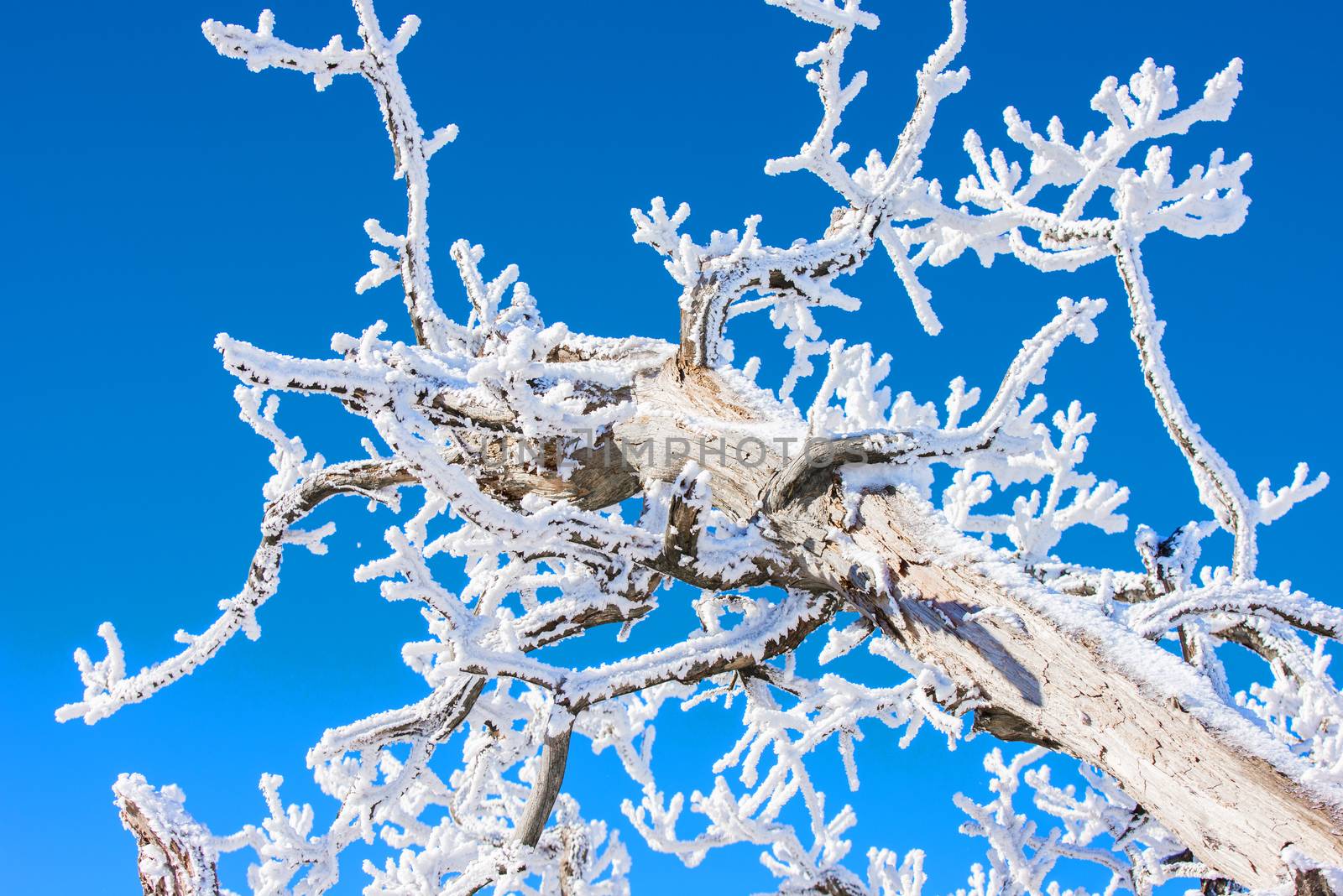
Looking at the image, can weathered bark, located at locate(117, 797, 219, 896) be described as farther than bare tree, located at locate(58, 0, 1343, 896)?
Yes

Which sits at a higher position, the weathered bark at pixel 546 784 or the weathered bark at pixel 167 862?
the weathered bark at pixel 546 784

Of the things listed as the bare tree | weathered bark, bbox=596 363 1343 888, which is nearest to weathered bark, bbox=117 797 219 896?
the bare tree

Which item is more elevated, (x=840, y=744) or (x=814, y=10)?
(x=814, y=10)

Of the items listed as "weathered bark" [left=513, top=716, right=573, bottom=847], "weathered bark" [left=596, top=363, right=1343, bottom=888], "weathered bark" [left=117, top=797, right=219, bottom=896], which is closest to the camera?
"weathered bark" [left=596, top=363, right=1343, bottom=888]

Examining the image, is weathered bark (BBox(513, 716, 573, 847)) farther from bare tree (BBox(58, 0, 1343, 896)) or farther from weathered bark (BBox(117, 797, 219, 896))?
weathered bark (BBox(117, 797, 219, 896))

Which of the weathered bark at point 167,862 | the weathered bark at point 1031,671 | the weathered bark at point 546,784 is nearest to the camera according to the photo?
the weathered bark at point 1031,671

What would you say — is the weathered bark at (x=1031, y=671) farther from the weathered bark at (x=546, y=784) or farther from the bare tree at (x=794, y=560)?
the weathered bark at (x=546, y=784)

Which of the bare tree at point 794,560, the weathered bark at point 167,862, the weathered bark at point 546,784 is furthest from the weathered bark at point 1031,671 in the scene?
the weathered bark at point 167,862

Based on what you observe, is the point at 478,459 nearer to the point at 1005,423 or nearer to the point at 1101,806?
the point at 1005,423

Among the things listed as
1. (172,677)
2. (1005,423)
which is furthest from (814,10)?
(172,677)
